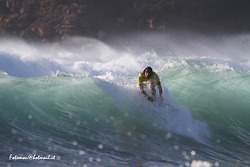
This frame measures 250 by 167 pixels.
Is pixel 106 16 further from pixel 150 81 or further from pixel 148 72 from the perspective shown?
pixel 148 72

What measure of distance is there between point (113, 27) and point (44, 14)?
9.30 meters

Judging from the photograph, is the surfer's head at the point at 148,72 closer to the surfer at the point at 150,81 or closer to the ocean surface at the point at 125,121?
the surfer at the point at 150,81

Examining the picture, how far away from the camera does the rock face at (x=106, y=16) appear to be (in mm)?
35031

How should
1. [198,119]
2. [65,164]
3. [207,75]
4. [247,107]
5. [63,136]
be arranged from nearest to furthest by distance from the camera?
[65,164] → [63,136] → [198,119] → [247,107] → [207,75]

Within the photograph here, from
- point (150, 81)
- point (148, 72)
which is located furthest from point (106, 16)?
point (148, 72)

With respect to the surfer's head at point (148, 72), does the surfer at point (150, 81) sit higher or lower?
lower

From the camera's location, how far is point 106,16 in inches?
1419

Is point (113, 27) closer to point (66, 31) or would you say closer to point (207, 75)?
point (66, 31)

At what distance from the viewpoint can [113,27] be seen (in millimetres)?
35719

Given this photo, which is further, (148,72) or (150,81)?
(150,81)

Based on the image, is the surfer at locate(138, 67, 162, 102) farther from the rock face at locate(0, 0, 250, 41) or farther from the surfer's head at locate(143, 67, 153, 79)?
the rock face at locate(0, 0, 250, 41)

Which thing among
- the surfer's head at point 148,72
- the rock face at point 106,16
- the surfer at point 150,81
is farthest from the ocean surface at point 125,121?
the rock face at point 106,16

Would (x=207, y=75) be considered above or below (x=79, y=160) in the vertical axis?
above

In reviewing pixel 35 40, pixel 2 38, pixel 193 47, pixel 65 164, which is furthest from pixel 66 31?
pixel 65 164
